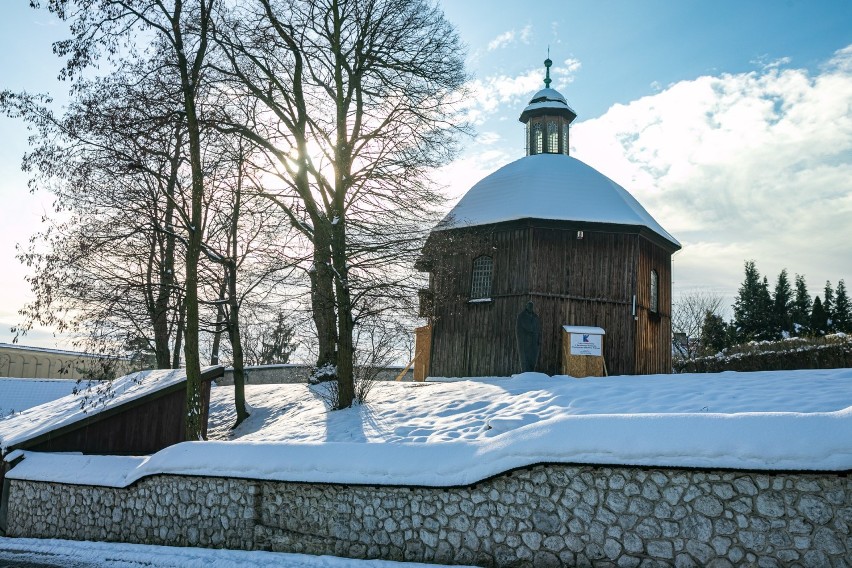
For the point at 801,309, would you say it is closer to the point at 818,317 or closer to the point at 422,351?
the point at 818,317

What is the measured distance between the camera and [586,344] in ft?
54.4

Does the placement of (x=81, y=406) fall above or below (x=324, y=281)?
below

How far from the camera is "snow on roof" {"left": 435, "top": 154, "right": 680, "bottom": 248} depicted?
57.6 feet

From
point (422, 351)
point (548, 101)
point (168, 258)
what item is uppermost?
point (548, 101)

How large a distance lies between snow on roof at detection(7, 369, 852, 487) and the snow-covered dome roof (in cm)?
1115

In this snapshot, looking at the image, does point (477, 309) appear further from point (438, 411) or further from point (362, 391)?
point (438, 411)

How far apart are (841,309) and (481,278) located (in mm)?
34830

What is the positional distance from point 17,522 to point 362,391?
691 cm

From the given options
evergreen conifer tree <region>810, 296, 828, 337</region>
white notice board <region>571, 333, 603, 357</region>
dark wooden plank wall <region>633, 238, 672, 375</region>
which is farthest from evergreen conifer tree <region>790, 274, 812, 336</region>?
white notice board <region>571, 333, 603, 357</region>

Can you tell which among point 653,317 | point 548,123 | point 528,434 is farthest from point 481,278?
point 528,434

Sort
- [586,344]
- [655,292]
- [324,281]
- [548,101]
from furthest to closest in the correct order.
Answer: [548,101]
[655,292]
[586,344]
[324,281]

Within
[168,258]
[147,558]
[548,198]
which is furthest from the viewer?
[548,198]

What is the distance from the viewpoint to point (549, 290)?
57.1 feet

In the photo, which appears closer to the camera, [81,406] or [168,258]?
[81,406]
